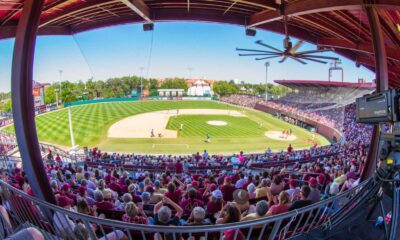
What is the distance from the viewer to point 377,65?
765cm

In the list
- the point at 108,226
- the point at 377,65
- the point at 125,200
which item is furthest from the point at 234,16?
the point at 108,226

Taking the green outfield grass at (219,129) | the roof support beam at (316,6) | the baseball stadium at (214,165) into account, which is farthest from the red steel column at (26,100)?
the green outfield grass at (219,129)

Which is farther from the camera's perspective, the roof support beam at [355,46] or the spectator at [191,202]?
the roof support beam at [355,46]

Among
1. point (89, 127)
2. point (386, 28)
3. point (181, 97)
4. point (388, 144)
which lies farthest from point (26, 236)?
point (181, 97)

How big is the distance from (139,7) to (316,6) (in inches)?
232

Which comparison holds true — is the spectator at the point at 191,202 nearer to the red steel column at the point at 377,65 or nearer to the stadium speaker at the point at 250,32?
the red steel column at the point at 377,65

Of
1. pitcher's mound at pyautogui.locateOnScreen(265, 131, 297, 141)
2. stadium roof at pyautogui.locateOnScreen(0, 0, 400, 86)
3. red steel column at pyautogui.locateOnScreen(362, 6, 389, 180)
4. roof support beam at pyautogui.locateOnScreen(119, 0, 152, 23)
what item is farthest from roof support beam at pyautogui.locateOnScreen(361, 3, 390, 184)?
pitcher's mound at pyautogui.locateOnScreen(265, 131, 297, 141)

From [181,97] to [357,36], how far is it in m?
72.7

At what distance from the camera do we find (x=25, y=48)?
459 centimetres

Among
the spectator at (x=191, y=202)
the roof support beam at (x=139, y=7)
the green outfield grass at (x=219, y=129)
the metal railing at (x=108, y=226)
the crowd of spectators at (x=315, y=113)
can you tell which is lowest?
the green outfield grass at (x=219, y=129)

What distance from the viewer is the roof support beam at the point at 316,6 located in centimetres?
648

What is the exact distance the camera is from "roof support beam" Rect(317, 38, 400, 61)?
12.5 metres

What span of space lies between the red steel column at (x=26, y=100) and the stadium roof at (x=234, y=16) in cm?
378

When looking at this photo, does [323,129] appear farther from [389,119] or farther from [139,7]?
[389,119]
